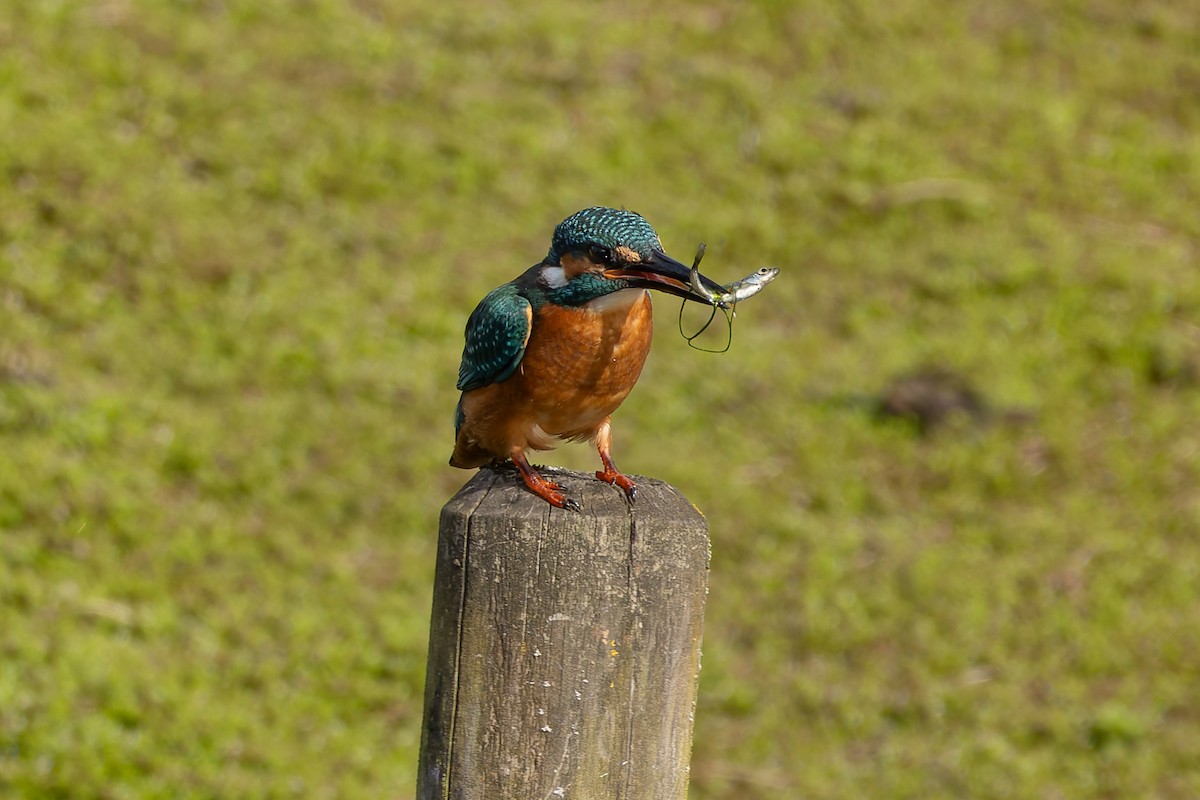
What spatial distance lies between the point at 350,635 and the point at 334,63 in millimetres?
4160

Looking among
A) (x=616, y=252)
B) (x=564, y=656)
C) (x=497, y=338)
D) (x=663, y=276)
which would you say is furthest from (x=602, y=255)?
(x=564, y=656)

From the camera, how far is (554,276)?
3.00 metres

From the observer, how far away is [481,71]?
28.1 ft

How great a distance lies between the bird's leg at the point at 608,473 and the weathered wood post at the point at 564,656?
9.1 inches

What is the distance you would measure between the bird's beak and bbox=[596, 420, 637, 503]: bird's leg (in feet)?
1.21

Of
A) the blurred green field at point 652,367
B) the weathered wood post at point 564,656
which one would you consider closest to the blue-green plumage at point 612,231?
the weathered wood post at point 564,656

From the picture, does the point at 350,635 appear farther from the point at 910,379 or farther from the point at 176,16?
the point at 176,16

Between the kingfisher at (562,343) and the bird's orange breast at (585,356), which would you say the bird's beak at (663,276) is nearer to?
the kingfisher at (562,343)

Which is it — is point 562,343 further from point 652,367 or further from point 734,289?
point 652,367

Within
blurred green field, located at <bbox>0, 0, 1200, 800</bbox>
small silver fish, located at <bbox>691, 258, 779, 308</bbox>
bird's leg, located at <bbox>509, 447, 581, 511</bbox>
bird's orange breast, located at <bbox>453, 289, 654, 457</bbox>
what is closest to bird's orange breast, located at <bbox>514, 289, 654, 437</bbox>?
bird's orange breast, located at <bbox>453, 289, 654, 457</bbox>

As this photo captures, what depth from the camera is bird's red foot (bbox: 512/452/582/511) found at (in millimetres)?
2287

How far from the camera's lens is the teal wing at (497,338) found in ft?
10.0

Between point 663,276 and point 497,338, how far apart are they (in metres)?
0.53

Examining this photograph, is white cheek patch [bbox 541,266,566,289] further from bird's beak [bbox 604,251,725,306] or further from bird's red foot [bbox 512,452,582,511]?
bird's red foot [bbox 512,452,582,511]
